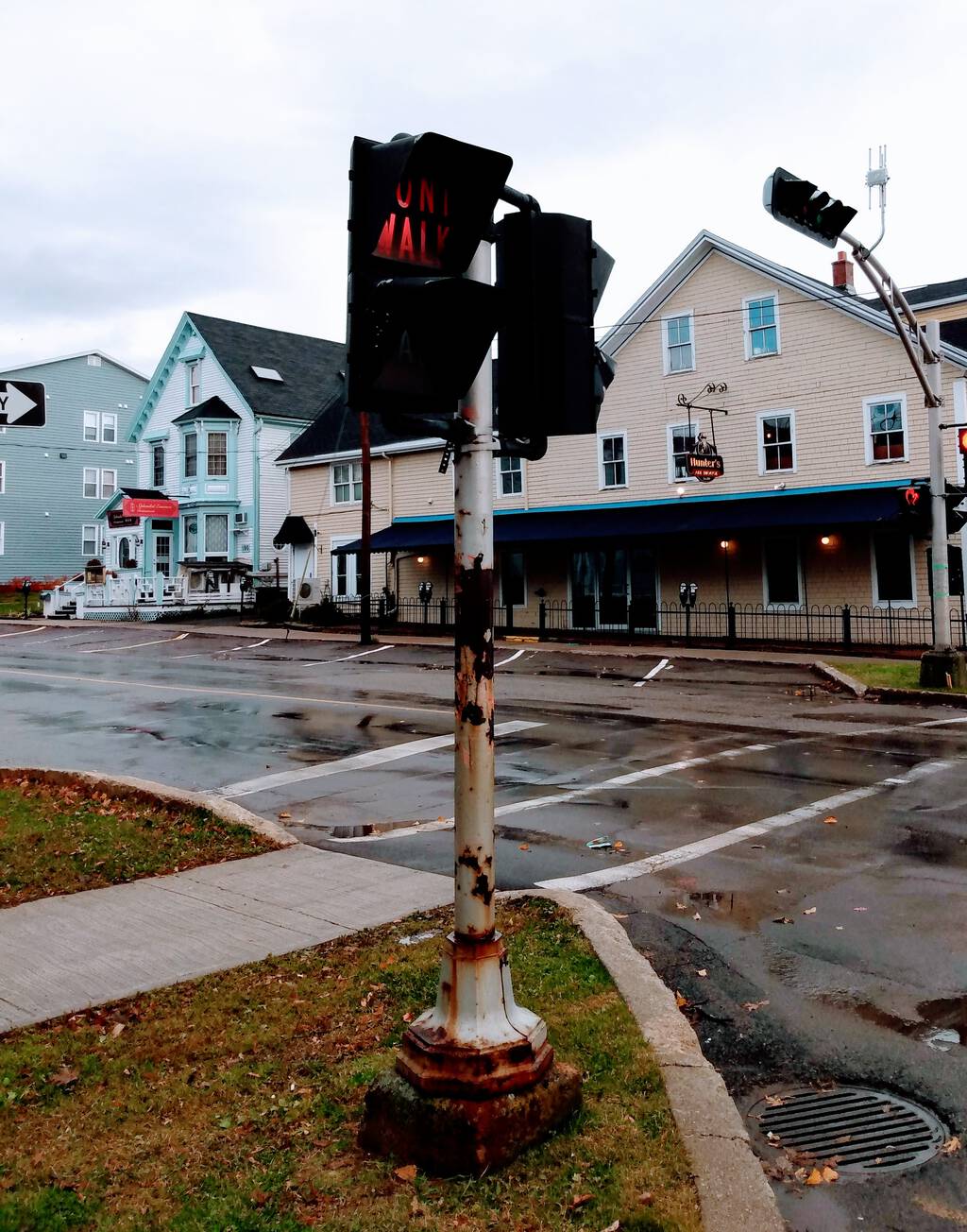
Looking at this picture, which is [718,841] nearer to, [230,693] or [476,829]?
[476,829]

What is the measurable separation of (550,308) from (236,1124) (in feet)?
10.6

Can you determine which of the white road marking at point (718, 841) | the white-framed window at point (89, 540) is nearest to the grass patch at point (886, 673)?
the white road marking at point (718, 841)

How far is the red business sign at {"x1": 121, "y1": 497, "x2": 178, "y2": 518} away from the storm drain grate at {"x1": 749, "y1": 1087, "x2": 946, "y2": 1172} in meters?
43.3

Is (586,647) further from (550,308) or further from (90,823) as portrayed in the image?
(550,308)

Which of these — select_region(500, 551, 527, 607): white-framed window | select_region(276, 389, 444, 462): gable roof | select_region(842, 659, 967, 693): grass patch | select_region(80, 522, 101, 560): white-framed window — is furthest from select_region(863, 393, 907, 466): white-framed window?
select_region(80, 522, 101, 560): white-framed window

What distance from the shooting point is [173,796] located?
9.31m

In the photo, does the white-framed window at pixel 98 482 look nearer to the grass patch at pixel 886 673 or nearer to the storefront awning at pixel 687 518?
the storefront awning at pixel 687 518

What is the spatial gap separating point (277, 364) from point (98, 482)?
13.6 metres

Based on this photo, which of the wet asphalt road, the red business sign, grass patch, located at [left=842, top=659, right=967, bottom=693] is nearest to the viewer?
the wet asphalt road

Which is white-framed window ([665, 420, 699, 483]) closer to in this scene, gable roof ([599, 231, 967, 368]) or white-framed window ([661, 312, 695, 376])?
white-framed window ([661, 312, 695, 376])

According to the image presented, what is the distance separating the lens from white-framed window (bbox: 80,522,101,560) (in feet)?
181

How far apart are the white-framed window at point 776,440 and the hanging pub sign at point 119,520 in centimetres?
2870

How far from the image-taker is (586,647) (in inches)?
1088

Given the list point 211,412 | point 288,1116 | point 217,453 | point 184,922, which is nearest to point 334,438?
point 217,453
